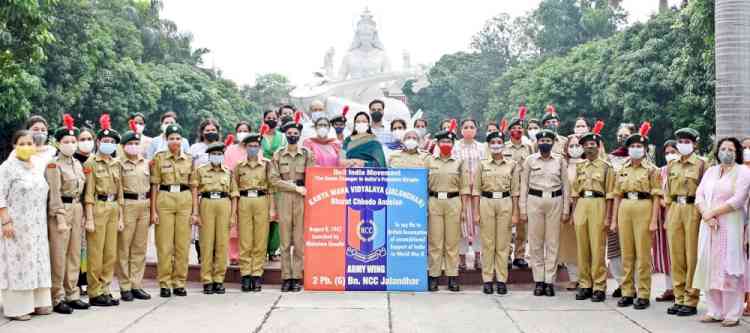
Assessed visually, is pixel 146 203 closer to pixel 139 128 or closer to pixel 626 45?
pixel 139 128

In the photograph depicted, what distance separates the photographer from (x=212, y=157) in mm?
8453

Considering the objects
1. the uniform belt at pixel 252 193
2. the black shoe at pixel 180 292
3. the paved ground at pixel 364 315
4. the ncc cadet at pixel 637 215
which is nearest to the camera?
the paved ground at pixel 364 315

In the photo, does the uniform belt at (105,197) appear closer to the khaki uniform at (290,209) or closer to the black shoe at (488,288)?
the khaki uniform at (290,209)

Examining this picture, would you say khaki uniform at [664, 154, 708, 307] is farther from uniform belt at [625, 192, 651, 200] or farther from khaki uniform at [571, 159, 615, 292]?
khaki uniform at [571, 159, 615, 292]

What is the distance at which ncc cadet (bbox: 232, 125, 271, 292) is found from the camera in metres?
8.56

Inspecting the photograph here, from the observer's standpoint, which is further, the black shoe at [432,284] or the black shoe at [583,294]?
the black shoe at [432,284]

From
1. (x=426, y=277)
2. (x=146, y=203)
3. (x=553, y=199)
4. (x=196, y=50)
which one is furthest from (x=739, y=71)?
(x=196, y=50)

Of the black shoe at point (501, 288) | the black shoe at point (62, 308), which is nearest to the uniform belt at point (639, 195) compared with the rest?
the black shoe at point (501, 288)

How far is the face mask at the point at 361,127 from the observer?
9.06m

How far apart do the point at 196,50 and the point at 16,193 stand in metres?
44.5

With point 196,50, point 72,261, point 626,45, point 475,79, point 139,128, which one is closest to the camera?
point 72,261

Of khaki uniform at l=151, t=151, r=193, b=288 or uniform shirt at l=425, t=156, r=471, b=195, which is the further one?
uniform shirt at l=425, t=156, r=471, b=195

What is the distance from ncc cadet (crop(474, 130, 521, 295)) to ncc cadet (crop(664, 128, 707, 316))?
5.55ft

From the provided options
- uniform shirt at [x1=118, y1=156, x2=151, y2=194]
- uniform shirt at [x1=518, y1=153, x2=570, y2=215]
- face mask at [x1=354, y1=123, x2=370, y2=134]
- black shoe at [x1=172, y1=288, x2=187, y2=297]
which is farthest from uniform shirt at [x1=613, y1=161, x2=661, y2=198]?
Answer: uniform shirt at [x1=118, y1=156, x2=151, y2=194]
